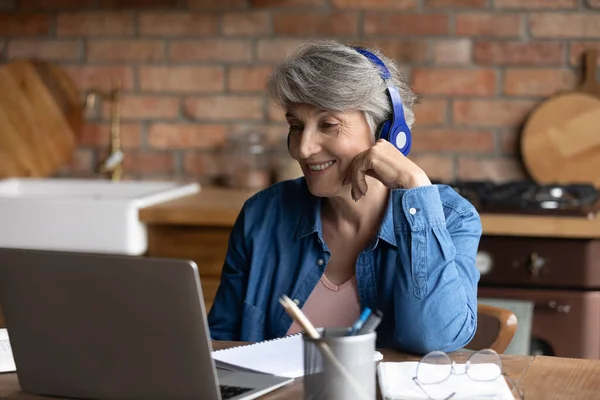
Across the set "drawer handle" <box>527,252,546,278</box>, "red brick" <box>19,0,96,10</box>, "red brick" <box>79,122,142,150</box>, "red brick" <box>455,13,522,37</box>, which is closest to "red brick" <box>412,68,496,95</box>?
"red brick" <box>455,13,522,37</box>

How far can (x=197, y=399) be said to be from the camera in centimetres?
122

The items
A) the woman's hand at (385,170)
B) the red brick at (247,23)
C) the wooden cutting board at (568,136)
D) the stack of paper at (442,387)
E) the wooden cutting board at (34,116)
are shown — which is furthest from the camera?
the wooden cutting board at (34,116)

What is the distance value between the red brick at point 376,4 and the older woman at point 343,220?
1.25 metres

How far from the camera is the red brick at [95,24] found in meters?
3.30

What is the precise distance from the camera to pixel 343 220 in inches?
75.7

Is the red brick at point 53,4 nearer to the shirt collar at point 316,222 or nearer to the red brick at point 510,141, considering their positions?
the red brick at point 510,141

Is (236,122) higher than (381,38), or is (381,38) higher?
(381,38)

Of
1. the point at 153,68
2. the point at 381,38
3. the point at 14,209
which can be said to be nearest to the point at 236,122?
the point at 153,68

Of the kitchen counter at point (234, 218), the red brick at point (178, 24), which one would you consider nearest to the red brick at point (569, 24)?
the kitchen counter at point (234, 218)

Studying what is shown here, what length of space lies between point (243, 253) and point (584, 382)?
79 centimetres

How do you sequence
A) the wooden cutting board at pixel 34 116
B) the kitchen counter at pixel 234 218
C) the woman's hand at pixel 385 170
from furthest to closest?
1. the wooden cutting board at pixel 34 116
2. the kitchen counter at pixel 234 218
3. the woman's hand at pixel 385 170

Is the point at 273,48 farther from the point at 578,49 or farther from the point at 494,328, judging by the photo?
the point at 494,328

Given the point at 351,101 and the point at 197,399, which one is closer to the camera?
the point at 197,399

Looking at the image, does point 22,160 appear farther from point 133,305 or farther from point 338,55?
point 133,305
